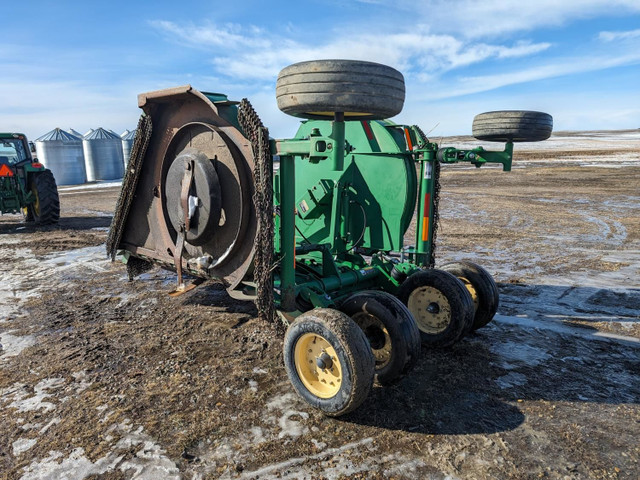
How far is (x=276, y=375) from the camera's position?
12.8 ft

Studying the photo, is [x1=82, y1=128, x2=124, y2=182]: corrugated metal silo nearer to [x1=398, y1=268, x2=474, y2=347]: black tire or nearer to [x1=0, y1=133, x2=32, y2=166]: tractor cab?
[x1=0, y1=133, x2=32, y2=166]: tractor cab

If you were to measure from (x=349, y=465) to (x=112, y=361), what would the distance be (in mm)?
2488

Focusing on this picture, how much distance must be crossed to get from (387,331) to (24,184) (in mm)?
11707

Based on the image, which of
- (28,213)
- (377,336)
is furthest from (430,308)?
(28,213)

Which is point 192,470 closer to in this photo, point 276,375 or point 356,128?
point 276,375

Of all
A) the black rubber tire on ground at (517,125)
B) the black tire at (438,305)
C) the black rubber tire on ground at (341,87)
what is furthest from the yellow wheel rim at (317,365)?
the black rubber tire on ground at (517,125)

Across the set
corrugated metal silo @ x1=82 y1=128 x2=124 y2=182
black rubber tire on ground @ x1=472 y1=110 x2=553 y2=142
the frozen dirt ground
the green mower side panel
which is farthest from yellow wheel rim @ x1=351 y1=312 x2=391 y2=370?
corrugated metal silo @ x1=82 y1=128 x2=124 y2=182

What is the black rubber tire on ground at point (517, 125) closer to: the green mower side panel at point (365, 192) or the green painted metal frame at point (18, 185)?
the green mower side panel at point (365, 192)

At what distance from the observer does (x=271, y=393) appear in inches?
142

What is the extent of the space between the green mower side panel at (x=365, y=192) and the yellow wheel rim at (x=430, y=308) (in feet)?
3.35

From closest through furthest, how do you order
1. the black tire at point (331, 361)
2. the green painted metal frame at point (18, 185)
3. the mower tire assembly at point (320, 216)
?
the black tire at point (331, 361), the mower tire assembly at point (320, 216), the green painted metal frame at point (18, 185)

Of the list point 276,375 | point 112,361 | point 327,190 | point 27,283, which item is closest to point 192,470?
point 276,375

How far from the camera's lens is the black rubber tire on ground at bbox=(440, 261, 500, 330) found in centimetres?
470

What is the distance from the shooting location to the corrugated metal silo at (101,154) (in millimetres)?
26984
